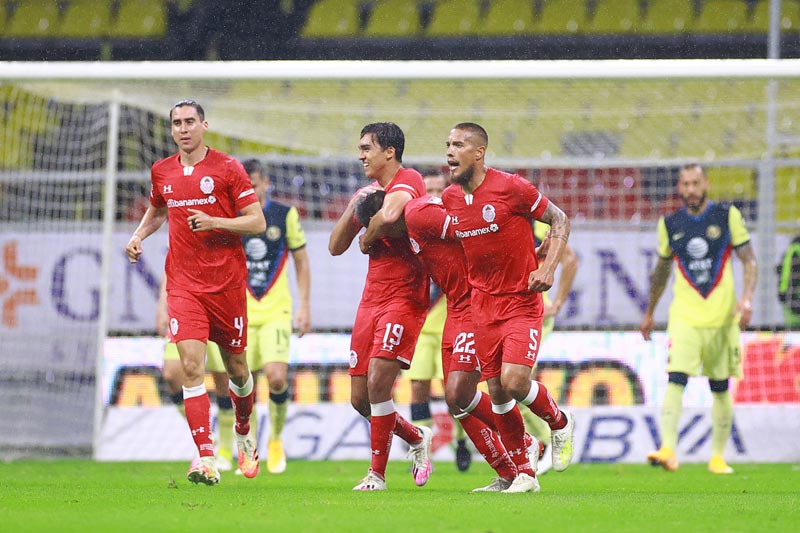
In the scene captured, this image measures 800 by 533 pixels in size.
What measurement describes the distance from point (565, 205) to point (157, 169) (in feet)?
23.5

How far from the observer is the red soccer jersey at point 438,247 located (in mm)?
7156

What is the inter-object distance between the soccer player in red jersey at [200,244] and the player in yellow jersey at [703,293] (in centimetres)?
410

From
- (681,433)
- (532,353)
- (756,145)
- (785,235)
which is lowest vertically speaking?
(681,433)

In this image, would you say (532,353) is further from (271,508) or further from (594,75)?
(594,75)

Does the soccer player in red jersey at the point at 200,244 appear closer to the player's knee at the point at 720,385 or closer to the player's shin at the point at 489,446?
the player's shin at the point at 489,446

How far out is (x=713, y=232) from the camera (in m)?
10.5

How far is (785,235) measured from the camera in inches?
504

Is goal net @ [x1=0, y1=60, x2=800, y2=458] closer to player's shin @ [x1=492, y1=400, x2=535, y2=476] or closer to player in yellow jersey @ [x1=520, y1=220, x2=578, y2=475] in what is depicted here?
player in yellow jersey @ [x1=520, y1=220, x2=578, y2=475]

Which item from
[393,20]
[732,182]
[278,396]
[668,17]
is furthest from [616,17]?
[278,396]

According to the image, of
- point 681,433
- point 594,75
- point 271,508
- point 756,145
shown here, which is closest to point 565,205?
point 756,145

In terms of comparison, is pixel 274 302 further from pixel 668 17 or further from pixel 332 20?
pixel 668 17

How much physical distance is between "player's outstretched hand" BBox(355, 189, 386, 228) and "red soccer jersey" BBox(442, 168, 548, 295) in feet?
1.50

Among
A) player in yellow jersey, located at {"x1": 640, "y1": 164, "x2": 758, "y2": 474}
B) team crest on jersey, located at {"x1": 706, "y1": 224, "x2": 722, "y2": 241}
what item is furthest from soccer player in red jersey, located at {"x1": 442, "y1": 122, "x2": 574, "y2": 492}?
team crest on jersey, located at {"x1": 706, "y1": 224, "x2": 722, "y2": 241}

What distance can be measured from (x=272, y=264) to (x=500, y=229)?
3718mm
